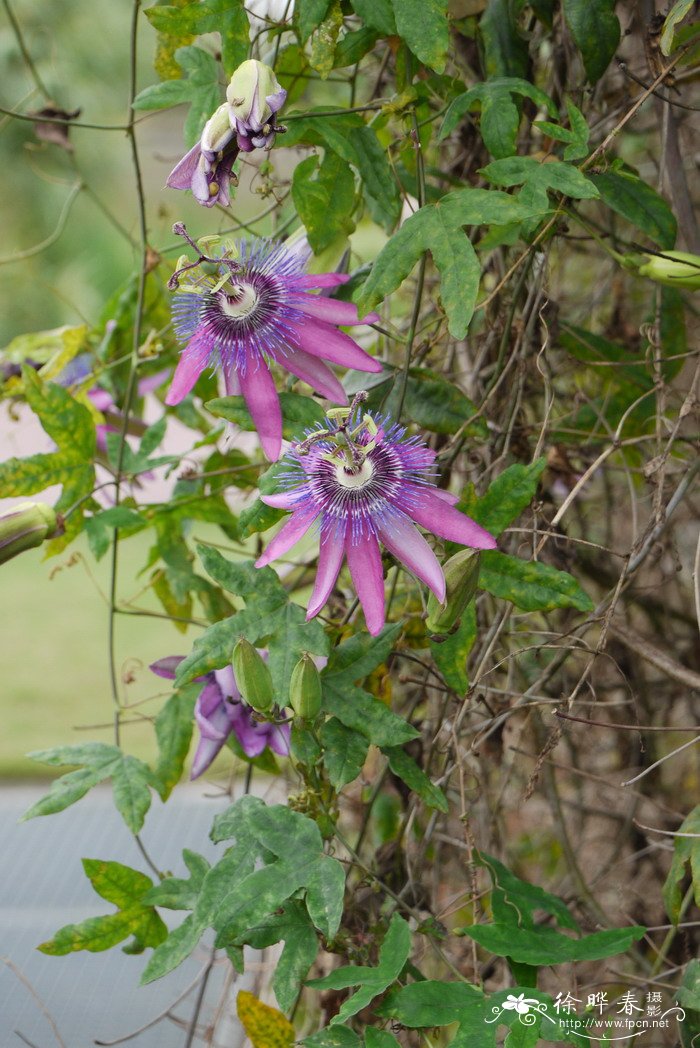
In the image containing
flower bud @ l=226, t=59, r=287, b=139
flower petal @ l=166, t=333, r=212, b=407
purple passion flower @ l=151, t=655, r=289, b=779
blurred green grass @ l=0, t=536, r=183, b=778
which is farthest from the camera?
blurred green grass @ l=0, t=536, r=183, b=778

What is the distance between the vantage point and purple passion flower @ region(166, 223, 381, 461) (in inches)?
26.0

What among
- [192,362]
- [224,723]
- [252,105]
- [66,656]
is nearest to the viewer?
[252,105]

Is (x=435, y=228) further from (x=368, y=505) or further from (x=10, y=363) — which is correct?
(x=10, y=363)

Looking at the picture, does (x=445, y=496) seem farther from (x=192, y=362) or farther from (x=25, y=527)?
(x=25, y=527)

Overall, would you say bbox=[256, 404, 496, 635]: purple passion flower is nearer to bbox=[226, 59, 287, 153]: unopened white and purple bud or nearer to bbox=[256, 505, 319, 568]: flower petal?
bbox=[256, 505, 319, 568]: flower petal

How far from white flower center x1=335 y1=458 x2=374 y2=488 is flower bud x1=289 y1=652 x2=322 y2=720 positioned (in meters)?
0.11

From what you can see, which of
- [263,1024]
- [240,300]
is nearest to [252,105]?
[240,300]

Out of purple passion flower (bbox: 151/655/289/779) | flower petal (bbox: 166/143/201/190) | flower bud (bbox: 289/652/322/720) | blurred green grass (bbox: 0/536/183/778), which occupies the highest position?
blurred green grass (bbox: 0/536/183/778)

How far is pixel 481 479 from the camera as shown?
33.9 inches

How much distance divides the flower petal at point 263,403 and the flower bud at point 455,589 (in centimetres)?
14

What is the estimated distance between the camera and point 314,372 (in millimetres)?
676

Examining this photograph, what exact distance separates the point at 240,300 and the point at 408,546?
0.63 ft

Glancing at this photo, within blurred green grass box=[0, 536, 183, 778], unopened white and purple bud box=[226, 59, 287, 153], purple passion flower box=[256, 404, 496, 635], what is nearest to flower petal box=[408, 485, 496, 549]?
purple passion flower box=[256, 404, 496, 635]

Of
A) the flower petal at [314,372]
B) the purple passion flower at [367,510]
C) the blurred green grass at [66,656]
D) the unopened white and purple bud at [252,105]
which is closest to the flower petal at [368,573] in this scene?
the purple passion flower at [367,510]
